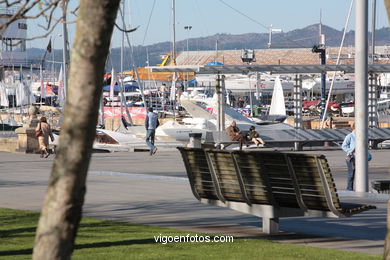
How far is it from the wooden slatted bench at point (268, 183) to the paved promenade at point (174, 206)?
354mm

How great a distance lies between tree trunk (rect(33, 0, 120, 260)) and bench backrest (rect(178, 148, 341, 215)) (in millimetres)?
4783

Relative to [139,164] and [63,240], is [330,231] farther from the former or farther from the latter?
[139,164]

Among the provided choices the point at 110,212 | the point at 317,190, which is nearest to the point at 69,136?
the point at 317,190

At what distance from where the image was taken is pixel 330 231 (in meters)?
11.3

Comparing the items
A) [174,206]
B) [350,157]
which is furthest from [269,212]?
[350,157]

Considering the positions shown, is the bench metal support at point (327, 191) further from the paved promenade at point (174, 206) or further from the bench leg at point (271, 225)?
the bench leg at point (271, 225)

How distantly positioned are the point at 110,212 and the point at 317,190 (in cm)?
418

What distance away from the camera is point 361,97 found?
648 inches

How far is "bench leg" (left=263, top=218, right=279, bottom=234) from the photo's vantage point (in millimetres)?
11039

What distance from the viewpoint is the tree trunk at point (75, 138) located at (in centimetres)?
543

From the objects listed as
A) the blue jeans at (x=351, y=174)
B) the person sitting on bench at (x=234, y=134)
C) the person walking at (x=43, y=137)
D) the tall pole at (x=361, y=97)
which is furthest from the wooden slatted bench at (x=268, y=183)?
the person sitting on bench at (x=234, y=134)

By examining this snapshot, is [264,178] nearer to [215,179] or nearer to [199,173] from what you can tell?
[215,179]

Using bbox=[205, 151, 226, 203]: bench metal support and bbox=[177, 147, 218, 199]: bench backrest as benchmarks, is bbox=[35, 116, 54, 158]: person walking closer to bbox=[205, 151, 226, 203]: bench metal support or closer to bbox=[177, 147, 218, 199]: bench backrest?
bbox=[177, 147, 218, 199]: bench backrest

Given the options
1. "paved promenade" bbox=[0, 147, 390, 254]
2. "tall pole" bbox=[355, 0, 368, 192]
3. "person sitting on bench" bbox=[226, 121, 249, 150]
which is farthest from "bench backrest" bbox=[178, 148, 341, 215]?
"person sitting on bench" bbox=[226, 121, 249, 150]
